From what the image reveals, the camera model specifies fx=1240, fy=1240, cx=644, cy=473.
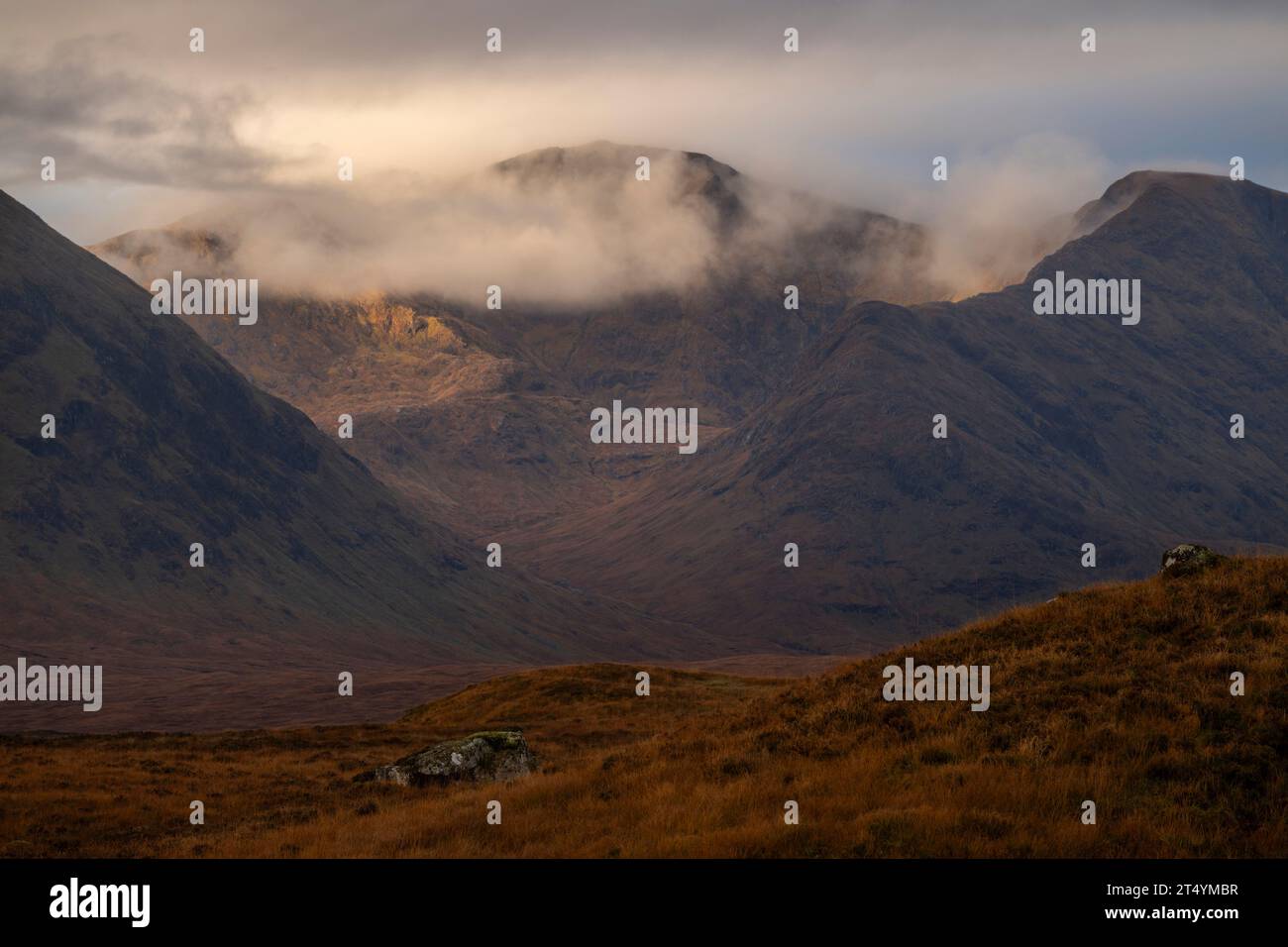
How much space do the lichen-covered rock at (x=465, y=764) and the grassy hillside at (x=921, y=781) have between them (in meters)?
0.91

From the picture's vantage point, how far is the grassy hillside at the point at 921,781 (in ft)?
70.6

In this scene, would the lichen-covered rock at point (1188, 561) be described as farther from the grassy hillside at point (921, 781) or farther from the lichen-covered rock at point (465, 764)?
the lichen-covered rock at point (465, 764)

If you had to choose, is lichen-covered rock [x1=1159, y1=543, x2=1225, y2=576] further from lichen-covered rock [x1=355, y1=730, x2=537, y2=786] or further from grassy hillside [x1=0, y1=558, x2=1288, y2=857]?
lichen-covered rock [x1=355, y1=730, x2=537, y2=786]

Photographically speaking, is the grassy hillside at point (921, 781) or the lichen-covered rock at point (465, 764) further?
the lichen-covered rock at point (465, 764)

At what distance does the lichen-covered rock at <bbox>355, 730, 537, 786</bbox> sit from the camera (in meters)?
35.2

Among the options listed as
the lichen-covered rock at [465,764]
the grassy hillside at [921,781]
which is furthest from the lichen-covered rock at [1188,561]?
the lichen-covered rock at [465,764]

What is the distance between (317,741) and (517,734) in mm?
22807

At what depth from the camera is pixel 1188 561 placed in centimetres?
3503

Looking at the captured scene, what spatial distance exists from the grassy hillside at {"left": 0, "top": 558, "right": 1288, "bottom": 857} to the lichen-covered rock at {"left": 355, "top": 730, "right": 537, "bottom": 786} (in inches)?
35.9

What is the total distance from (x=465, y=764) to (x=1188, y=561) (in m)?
21.3

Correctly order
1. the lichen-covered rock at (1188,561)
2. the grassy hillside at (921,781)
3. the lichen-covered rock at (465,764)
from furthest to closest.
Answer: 1. the lichen-covered rock at (465,764)
2. the lichen-covered rock at (1188,561)
3. the grassy hillside at (921,781)
